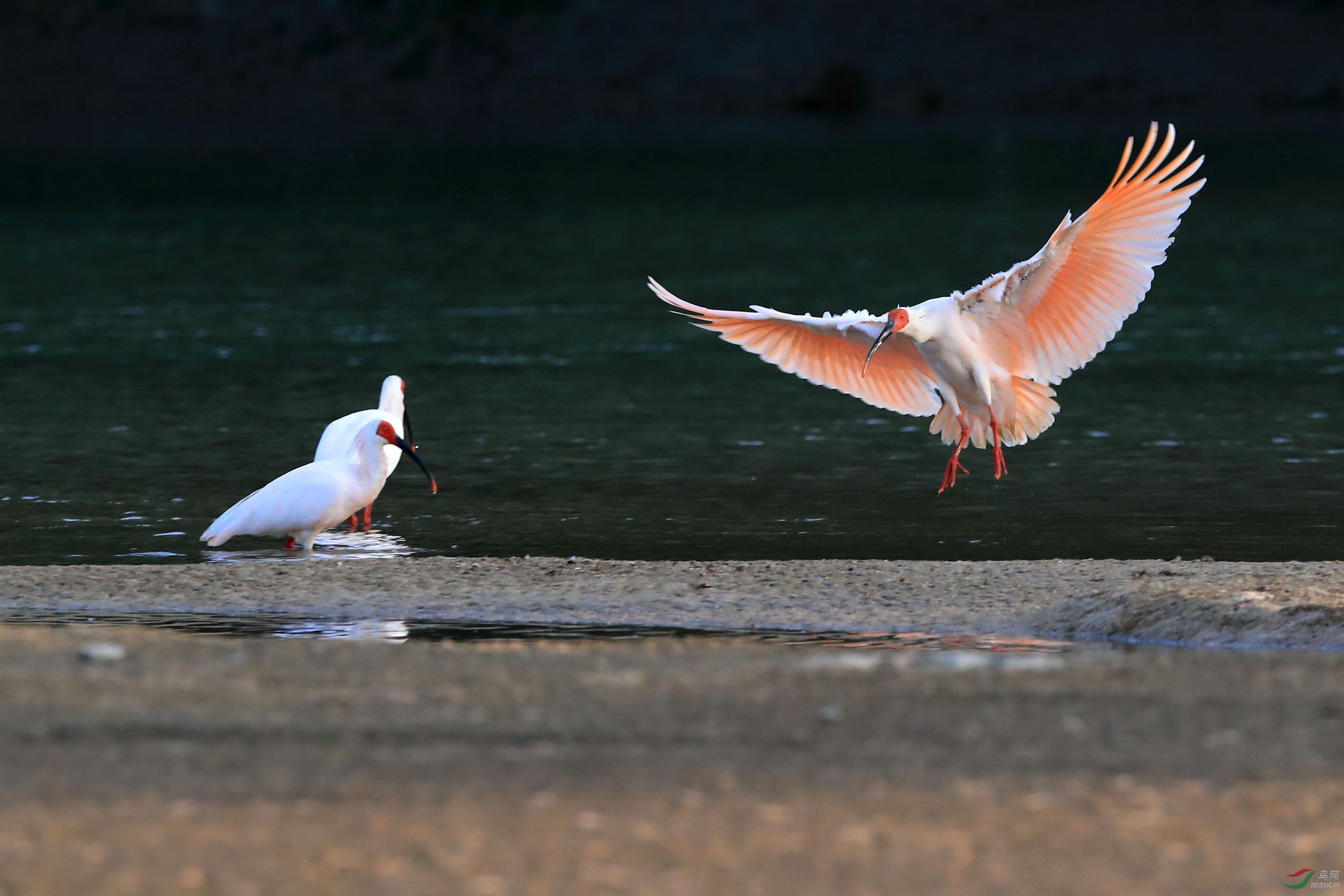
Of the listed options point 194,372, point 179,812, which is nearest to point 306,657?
point 179,812

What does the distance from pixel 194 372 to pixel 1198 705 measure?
1631cm

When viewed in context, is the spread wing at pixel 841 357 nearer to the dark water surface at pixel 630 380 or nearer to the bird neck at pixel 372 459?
the dark water surface at pixel 630 380

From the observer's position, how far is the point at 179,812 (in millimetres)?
7133

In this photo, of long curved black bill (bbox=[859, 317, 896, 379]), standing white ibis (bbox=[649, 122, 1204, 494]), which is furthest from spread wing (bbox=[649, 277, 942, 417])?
long curved black bill (bbox=[859, 317, 896, 379])

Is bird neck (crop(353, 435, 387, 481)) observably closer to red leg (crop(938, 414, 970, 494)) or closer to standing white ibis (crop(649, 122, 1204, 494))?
standing white ibis (crop(649, 122, 1204, 494))

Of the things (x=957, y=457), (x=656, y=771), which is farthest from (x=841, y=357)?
(x=656, y=771)

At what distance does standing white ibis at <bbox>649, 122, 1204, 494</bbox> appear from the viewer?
525 inches

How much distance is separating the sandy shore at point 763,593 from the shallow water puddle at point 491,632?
0.38 feet

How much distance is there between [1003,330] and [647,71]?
222 feet

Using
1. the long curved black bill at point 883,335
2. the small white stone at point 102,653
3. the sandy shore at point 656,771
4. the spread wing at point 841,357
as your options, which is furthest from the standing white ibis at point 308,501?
the small white stone at point 102,653

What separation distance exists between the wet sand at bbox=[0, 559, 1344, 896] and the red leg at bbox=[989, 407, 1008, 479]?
3.45 m

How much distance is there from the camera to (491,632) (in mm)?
10789

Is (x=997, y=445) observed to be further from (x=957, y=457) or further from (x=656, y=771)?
(x=656, y=771)

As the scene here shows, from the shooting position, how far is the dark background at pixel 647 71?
70875 mm
